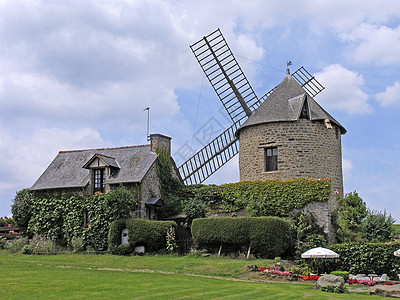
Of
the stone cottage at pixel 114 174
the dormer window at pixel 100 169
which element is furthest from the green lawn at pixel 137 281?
the dormer window at pixel 100 169

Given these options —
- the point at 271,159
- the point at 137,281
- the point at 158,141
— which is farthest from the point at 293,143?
the point at 137,281

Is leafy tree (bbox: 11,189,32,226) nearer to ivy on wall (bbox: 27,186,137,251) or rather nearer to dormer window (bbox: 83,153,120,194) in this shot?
ivy on wall (bbox: 27,186,137,251)

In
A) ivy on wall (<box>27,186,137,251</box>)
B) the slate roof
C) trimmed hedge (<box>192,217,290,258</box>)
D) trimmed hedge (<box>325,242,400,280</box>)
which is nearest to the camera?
trimmed hedge (<box>325,242,400,280</box>)

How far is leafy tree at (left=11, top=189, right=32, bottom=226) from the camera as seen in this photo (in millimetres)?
30719

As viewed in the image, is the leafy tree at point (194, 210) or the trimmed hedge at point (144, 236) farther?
the leafy tree at point (194, 210)

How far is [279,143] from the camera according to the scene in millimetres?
28375

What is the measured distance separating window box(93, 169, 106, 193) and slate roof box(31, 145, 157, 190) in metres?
0.52

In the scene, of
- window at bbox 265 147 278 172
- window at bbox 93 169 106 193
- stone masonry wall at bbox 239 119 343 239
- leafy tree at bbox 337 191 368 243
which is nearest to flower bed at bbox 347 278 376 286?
leafy tree at bbox 337 191 368 243

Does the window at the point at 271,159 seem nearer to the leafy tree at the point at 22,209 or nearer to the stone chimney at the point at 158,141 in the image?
the stone chimney at the point at 158,141

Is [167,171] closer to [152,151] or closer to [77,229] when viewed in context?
[152,151]

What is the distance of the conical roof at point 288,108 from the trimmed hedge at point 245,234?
6.80m

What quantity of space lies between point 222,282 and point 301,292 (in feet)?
9.25

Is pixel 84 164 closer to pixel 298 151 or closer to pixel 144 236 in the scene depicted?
pixel 144 236

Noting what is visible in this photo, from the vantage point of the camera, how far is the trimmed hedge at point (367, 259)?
852 inches
